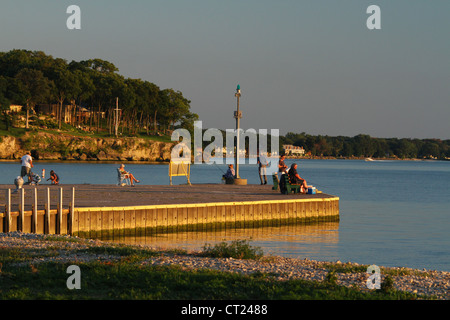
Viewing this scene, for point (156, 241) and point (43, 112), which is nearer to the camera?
point (156, 241)

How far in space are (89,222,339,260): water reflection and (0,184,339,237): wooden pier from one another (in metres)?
0.46

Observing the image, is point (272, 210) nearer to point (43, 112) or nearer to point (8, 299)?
point (8, 299)

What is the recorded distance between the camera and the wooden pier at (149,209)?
2114cm

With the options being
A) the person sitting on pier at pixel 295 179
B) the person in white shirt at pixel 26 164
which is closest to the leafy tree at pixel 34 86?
the person in white shirt at pixel 26 164

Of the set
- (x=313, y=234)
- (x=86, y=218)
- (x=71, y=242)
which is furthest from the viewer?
(x=313, y=234)

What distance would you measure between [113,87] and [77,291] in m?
151

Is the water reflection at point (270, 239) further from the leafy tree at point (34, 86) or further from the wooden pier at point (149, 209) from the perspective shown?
the leafy tree at point (34, 86)

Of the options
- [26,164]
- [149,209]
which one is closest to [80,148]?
[26,164]

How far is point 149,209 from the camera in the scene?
2508cm

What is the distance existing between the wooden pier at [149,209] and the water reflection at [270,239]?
1.50ft

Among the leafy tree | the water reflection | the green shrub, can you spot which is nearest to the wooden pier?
the water reflection

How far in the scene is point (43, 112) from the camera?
6427 inches

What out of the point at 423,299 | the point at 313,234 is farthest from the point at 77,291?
the point at 313,234

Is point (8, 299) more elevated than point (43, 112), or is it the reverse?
point (43, 112)
